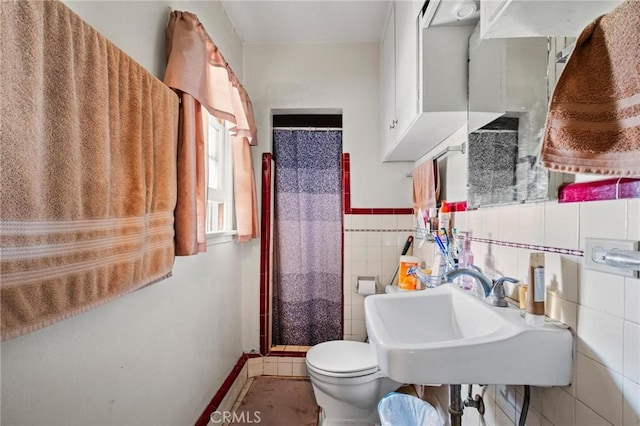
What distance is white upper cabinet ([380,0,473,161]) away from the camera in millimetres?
1079

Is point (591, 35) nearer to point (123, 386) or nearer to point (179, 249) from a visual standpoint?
point (179, 249)

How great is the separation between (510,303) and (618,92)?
64 centimetres

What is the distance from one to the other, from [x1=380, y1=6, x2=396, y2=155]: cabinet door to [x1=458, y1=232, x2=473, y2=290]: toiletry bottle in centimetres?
66

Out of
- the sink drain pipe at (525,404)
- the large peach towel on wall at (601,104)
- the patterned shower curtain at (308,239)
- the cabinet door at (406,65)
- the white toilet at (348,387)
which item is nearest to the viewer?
the large peach towel on wall at (601,104)

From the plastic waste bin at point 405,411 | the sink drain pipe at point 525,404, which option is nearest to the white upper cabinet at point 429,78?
the sink drain pipe at point 525,404

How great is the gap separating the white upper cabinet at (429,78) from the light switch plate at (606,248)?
0.67m

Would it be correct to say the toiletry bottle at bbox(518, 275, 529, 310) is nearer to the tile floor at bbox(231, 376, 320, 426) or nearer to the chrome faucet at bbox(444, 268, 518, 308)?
the chrome faucet at bbox(444, 268, 518, 308)

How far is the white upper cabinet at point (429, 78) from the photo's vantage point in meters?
1.08

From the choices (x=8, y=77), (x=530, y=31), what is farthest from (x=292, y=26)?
(x=8, y=77)

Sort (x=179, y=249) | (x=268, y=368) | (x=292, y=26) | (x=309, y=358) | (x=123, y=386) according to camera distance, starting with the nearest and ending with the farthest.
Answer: (x=123, y=386) → (x=179, y=249) → (x=309, y=358) → (x=292, y=26) → (x=268, y=368)

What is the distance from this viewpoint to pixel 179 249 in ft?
3.38

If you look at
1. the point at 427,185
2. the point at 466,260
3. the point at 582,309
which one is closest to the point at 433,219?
the point at 427,185

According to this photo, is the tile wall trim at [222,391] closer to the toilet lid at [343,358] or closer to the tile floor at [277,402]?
the tile floor at [277,402]

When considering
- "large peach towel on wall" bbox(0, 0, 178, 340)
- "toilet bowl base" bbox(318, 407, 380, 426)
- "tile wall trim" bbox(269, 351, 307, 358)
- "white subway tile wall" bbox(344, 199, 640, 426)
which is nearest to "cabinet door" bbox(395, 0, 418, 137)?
"white subway tile wall" bbox(344, 199, 640, 426)
